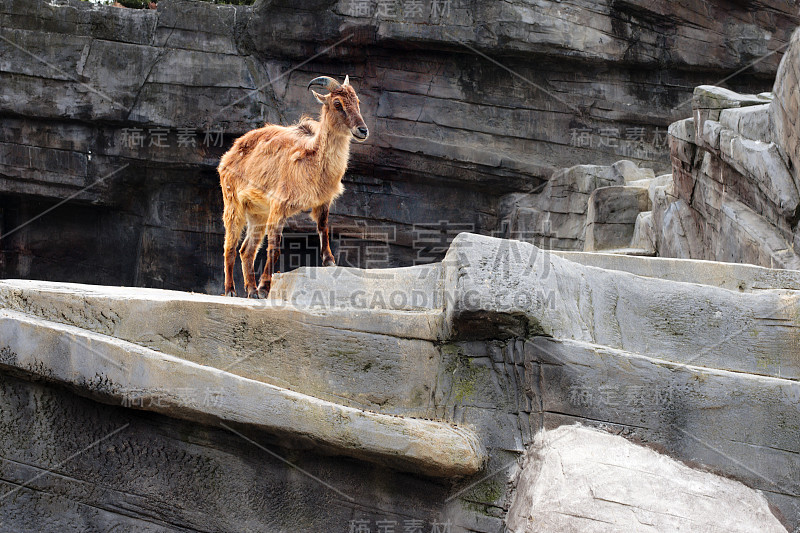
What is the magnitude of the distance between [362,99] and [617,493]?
10.3m

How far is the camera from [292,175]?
611cm

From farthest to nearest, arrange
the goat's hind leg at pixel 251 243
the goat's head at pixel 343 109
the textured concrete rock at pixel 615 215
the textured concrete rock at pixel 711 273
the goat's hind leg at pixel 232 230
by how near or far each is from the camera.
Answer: the textured concrete rock at pixel 615 215 → the goat's hind leg at pixel 232 230 → the goat's hind leg at pixel 251 243 → the goat's head at pixel 343 109 → the textured concrete rock at pixel 711 273

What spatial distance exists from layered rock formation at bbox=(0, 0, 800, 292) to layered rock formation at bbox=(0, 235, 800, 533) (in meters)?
8.62

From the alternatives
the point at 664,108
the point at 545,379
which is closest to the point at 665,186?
the point at 664,108

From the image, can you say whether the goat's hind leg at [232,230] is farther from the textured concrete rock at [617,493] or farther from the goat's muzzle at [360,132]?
the textured concrete rock at [617,493]

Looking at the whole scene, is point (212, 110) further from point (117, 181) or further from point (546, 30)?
point (546, 30)

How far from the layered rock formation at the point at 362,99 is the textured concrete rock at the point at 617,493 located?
9.28 m

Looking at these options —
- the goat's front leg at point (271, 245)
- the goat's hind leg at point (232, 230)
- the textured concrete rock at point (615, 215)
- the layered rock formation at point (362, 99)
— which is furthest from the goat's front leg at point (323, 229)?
the layered rock formation at point (362, 99)

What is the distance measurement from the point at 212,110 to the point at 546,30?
17.8ft

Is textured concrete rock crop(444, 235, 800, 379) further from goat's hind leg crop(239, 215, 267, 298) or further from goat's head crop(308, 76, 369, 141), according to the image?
goat's hind leg crop(239, 215, 267, 298)

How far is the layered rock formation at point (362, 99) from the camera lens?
482 inches

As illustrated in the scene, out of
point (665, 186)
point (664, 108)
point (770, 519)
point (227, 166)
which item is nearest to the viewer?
point (770, 519)

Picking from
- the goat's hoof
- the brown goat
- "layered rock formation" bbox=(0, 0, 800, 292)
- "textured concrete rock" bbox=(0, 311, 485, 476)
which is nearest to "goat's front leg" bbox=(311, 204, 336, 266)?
the brown goat

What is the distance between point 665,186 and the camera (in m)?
9.81
